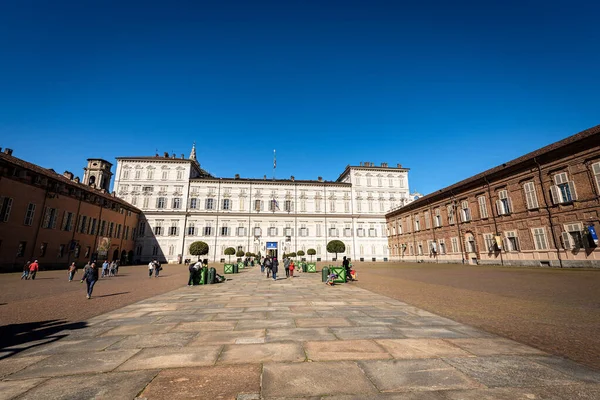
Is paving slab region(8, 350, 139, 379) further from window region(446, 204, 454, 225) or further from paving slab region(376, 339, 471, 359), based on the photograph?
window region(446, 204, 454, 225)

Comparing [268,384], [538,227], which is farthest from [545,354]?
[538,227]

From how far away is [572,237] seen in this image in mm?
19625

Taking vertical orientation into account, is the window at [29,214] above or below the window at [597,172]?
below

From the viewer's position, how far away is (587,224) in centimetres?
1872

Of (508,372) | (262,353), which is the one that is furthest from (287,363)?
(508,372)

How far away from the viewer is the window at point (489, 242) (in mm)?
25859

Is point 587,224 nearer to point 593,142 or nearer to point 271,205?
point 593,142

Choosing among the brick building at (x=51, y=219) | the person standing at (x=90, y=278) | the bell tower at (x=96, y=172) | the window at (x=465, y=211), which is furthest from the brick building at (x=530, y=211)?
the bell tower at (x=96, y=172)

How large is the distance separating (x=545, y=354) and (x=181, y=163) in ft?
173

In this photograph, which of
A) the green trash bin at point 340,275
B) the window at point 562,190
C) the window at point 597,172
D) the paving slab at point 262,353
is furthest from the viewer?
the window at point 562,190

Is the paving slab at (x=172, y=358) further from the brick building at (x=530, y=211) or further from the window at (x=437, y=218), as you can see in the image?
the window at (x=437, y=218)

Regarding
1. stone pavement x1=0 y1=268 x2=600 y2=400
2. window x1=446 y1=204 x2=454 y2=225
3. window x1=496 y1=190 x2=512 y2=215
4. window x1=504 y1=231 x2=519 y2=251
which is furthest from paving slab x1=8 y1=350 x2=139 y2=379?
window x1=446 y1=204 x2=454 y2=225

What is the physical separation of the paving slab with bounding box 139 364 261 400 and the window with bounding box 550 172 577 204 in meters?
26.8

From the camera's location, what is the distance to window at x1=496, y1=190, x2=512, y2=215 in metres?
24.8
